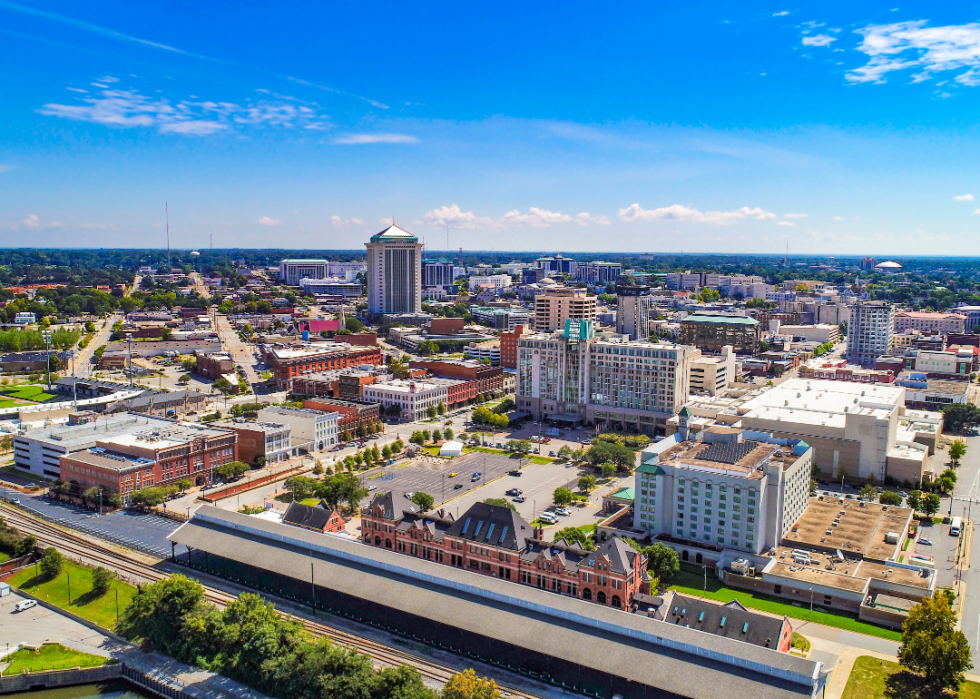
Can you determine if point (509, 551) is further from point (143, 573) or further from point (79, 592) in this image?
point (79, 592)

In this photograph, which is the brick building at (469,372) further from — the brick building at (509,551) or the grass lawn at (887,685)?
the grass lawn at (887,685)

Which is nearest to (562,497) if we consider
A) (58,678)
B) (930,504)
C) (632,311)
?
(930,504)

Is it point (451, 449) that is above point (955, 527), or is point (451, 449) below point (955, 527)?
above

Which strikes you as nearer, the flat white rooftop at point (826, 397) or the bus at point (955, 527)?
the bus at point (955, 527)

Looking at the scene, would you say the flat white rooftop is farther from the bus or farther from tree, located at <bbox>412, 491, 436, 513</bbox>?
tree, located at <bbox>412, 491, 436, 513</bbox>

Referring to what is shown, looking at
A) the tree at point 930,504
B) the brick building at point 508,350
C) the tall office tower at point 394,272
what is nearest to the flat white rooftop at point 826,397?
the tree at point 930,504

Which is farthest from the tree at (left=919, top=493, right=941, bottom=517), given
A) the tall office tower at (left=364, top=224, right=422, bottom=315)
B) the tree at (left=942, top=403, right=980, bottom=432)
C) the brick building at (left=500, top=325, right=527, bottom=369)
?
the tall office tower at (left=364, top=224, right=422, bottom=315)

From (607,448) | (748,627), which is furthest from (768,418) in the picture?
(748,627)
